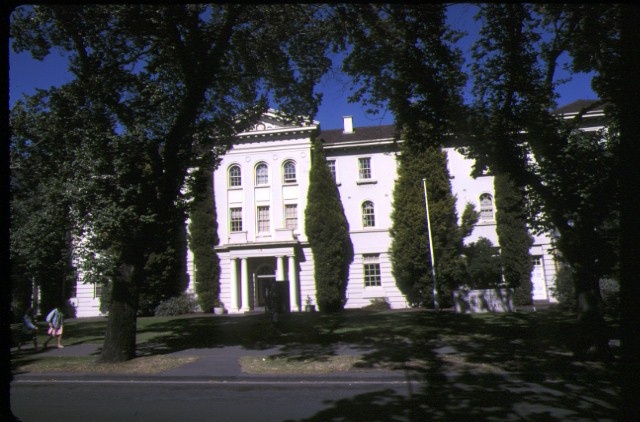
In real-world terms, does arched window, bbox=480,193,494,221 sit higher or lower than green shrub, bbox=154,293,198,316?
higher

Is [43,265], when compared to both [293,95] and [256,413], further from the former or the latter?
[256,413]

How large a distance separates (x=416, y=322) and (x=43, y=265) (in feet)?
47.5

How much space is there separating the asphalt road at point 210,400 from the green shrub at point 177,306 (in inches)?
700

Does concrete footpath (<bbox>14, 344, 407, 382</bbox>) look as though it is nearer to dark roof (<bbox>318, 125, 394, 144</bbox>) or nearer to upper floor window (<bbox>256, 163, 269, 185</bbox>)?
upper floor window (<bbox>256, 163, 269, 185</bbox>)

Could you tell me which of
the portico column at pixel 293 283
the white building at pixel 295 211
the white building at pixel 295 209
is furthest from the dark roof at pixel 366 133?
the portico column at pixel 293 283

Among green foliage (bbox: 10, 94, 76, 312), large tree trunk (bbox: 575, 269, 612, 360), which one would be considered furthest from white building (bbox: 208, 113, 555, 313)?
large tree trunk (bbox: 575, 269, 612, 360)

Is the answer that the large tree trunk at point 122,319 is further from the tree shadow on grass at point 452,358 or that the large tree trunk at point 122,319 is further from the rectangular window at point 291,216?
the rectangular window at point 291,216

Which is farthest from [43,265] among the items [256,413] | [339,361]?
Answer: [256,413]

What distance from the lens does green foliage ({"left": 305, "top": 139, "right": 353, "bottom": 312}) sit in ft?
89.8

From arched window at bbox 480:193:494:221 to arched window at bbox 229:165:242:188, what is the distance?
1611cm

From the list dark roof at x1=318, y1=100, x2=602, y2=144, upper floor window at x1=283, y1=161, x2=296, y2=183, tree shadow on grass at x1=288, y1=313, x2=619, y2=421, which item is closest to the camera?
tree shadow on grass at x1=288, y1=313, x2=619, y2=421

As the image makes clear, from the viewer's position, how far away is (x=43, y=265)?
1580 centimetres

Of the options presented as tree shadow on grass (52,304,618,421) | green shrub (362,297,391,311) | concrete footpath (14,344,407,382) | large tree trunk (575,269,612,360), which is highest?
large tree trunk (575,269,612,360)

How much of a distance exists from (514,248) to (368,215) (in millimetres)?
9215
